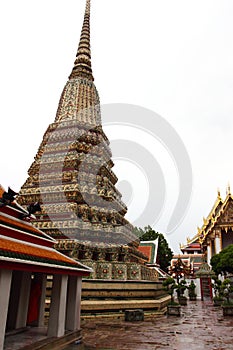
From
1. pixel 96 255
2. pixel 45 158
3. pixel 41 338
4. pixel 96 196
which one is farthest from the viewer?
pixel 45 158

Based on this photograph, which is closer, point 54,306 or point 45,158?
point 54,306

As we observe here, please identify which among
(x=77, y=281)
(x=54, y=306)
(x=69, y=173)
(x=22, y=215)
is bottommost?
(x=54, y=306)

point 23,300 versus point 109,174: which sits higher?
point 109,174

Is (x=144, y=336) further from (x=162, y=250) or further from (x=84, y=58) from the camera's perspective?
(x=162, y=250)

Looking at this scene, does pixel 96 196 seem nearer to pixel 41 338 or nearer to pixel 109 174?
pixel 109 174

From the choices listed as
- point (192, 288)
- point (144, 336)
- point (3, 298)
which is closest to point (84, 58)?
point (144, 336)

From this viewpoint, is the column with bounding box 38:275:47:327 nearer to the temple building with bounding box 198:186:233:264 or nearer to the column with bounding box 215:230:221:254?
the temple building with bounding box 198:186:233:264

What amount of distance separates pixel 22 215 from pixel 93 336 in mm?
3912

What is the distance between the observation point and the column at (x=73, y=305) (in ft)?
26.9

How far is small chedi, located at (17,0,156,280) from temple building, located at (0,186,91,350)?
4.81m

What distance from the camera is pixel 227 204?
3741cm

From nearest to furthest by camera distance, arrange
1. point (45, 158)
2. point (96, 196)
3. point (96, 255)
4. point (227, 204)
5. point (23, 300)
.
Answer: point (23, 300) → point (96, 255) → point (96, 196) → point (45, 158) → point (227, 204)

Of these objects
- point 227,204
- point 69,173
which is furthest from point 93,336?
point 227,204

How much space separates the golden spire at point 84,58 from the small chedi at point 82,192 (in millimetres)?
527
